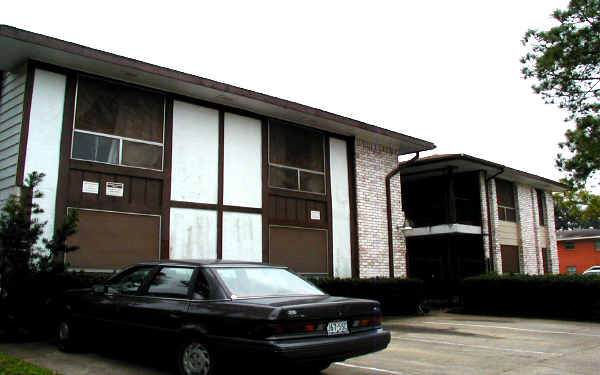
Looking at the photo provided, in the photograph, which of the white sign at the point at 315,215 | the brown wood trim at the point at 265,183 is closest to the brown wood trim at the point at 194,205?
the brown wood trim at the point at 265,183

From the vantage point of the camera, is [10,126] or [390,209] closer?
[10,126]

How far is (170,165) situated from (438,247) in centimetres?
1407

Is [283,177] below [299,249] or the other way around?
the other way around

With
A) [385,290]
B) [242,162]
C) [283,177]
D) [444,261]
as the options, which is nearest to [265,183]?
[283,177]

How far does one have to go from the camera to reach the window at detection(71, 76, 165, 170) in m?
10.7

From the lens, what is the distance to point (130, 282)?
21.6ft

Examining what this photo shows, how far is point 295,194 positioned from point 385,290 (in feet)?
11.8

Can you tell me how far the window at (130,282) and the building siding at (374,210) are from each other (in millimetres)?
9274

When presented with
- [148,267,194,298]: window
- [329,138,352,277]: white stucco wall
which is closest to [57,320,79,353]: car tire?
[148,267,194,298]: window

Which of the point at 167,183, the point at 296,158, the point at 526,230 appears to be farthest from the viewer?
the point at 526,230

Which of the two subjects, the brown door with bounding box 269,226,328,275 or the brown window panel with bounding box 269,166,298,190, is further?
the brown window panel with bounding box 269,166,298,190

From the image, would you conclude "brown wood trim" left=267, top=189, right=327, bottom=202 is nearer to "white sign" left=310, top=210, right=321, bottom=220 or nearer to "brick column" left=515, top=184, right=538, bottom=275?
"white sign" left=310, top=210, right=321, bottom=220

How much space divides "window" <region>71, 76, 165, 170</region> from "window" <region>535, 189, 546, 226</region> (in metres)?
19.9

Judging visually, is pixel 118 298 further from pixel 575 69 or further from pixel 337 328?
pixel 575 69
